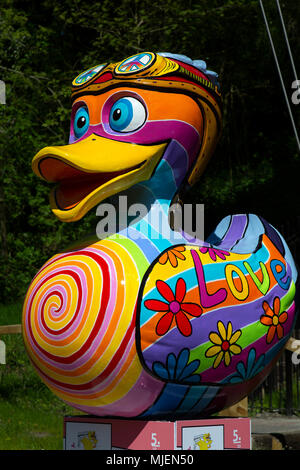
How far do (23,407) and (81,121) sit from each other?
4377 millimetres

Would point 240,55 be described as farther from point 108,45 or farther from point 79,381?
point 79,381

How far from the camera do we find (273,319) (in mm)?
3697

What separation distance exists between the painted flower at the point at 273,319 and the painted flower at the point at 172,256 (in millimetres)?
519

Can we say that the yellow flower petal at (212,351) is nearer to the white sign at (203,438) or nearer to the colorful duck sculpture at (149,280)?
the colorful duck sculpture at (149,280)

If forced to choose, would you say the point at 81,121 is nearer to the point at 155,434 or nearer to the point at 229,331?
the point at 229,331

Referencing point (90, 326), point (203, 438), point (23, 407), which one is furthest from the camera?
point (23, 407)

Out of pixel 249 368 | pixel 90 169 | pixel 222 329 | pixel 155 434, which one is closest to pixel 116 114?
pixel 90 169

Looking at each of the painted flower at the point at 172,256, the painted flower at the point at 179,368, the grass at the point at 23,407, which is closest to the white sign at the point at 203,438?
the painted flower at the point at 179,368

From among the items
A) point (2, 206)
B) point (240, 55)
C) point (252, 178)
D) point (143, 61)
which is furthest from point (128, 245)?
point (240, 55)

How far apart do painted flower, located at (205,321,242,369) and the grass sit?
315 cm

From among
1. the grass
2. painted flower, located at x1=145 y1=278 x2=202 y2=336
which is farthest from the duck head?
the grass

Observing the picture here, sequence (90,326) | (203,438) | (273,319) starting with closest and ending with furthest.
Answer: (90,326) < (203,438) < (273,319)

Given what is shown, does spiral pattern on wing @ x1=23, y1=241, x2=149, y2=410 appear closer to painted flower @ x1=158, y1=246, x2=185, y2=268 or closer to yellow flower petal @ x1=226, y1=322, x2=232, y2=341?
painted flower @ x1=158, y1=246, x2=185, y2=268
